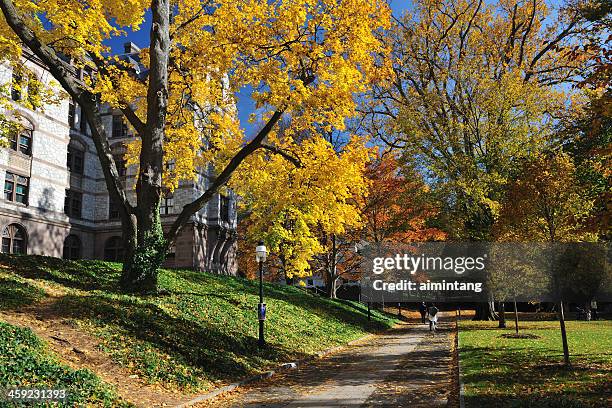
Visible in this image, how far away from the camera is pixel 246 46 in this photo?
45.4 feet

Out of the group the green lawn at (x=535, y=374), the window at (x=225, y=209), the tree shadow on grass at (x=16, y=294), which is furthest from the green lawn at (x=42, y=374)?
the window at (x=225, y=209)

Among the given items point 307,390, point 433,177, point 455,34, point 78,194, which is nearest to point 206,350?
point 307,390

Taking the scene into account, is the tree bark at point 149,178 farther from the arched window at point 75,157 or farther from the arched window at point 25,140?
the arched window at point 75,157

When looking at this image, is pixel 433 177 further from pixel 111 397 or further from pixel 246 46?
pixel 111 397

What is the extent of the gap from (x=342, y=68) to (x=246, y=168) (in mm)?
5637

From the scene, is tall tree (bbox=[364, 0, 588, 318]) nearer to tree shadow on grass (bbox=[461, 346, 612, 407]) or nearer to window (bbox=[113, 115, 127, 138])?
tree shadow on grass (bbox=[461, 346, 612, 407])

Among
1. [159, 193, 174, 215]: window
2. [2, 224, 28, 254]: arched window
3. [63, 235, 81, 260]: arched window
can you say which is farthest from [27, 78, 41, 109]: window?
[63, 235, 81, 260]: arched window

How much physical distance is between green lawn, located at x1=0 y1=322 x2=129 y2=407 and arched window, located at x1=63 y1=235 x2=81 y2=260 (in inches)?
1296

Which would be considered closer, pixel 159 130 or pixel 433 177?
pixel 159 130

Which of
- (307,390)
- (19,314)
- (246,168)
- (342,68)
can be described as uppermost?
(342,68)

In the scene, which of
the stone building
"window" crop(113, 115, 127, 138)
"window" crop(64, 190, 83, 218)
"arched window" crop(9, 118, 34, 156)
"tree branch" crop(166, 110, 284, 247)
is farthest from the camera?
"window" crop(113, 115, 127, 138)

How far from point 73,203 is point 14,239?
7.18m

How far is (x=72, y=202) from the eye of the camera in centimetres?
3941

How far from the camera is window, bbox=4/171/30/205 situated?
32.9m
